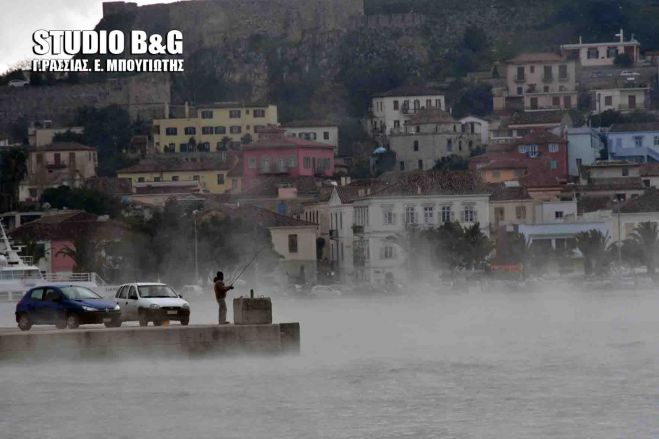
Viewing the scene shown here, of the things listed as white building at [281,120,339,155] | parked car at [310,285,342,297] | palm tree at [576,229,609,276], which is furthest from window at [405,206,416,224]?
white building at [281,120,339,155]

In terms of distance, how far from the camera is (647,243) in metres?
116

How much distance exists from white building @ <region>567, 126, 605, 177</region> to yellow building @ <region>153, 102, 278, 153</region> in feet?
90.5

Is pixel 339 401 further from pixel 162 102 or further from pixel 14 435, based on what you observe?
pixel 162 102

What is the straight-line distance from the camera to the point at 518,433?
1802 inches

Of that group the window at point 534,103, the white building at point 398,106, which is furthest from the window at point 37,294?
the window at point 534,103

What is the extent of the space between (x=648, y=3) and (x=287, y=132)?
1738 inches

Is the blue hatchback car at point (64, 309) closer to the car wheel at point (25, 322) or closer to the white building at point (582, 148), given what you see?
the car wheel at point (25, 322)

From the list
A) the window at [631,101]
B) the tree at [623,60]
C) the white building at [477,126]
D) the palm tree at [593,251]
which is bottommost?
the palm tree at [593,251]

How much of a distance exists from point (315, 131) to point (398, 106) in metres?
7.49

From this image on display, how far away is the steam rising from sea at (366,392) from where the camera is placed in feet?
154

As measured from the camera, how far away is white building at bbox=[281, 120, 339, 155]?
162m

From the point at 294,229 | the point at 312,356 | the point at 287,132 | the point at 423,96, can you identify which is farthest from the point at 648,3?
the point at 312,356

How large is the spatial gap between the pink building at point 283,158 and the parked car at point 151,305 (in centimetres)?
8565

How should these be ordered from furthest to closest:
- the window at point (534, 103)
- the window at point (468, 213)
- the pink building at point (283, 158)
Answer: the window at point (534, 103), the pink building at point (283, 158), the window at point (468, 213)
